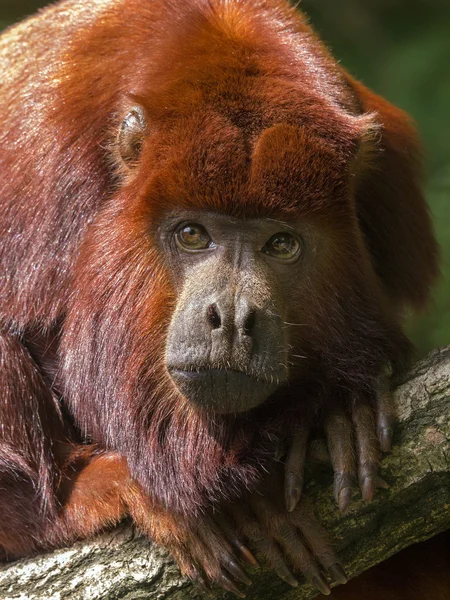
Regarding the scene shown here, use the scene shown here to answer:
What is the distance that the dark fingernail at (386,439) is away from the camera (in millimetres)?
2805

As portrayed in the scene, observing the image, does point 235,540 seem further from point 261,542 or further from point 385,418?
point 385,418

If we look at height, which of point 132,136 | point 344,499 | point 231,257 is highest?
point 132,136

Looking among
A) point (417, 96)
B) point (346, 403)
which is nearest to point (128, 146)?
point (346, 403)

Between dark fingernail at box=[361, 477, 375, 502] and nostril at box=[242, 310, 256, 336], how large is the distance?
0.60m

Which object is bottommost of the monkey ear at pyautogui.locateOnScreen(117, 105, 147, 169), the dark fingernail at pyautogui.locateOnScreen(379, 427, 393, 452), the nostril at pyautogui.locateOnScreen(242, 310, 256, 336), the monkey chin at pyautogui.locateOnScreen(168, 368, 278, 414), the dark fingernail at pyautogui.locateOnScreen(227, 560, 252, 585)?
the dark fingernail at pyautogui.locateOnScreen(227, 560, 252, 585)

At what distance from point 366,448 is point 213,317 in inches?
26.4

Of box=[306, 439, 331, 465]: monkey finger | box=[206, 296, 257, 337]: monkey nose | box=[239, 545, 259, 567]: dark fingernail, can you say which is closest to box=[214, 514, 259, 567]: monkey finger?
box=[239, 545, 259, 567]: dark fingernail

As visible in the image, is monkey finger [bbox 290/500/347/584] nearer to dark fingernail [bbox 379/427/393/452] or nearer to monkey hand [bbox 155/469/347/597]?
monkey hand [bbox 155/469/347/597]

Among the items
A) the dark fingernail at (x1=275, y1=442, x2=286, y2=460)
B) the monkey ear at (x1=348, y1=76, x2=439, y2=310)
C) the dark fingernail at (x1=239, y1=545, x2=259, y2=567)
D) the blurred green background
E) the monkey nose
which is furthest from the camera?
the blurred green background

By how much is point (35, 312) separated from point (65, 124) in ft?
2.36

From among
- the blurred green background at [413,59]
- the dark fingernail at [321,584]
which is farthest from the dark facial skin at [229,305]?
the blurred green background at [413,59]

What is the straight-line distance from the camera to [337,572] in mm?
2834

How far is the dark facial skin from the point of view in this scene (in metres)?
2.68

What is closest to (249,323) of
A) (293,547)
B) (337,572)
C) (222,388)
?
(222,388)
